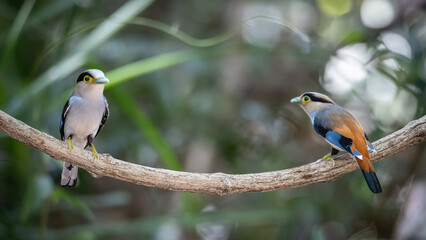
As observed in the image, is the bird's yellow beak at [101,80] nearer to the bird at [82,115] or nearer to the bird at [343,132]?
the bird at [82,115]

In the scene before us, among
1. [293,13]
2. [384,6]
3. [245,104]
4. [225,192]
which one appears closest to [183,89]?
[245,104]

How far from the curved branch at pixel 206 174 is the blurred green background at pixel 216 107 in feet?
2.63

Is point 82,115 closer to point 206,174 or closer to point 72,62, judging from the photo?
point 206,174

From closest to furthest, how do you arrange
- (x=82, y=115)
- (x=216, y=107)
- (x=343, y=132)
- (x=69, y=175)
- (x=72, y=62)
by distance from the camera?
(x=343, y=132) < (x=82, y=115) < (x=69, y=175) < (x=72, y=62) < (x=216, y=107)

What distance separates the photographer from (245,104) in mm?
4793

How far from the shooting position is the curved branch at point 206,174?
162 cm

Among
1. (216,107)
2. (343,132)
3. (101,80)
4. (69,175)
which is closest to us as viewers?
(101,80)

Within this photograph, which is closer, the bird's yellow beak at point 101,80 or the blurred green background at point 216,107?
the bird's yellow beak at point 101,80

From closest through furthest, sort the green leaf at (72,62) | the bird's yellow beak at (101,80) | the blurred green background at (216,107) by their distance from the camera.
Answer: the bird's yellow beak at (101,80), the green leaf at (72,62), the blurred green background at (216,107)

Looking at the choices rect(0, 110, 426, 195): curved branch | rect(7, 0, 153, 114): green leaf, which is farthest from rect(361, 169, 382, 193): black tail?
rect(7, 0, 153, 114): green leaf

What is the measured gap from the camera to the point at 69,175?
1.79 meters

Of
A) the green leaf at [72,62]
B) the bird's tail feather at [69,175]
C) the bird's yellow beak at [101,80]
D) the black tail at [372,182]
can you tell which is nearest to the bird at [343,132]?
the black tail at [372,182]

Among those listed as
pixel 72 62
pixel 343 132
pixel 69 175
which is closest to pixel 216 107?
pixel 72 62

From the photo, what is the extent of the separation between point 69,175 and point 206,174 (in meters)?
0.52
